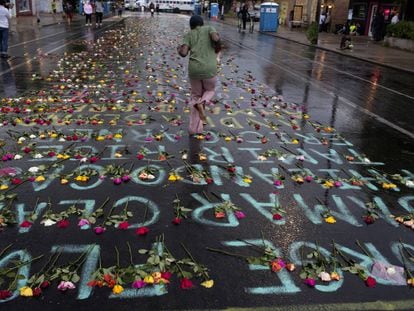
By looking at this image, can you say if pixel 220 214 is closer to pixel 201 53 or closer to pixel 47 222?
pixel 47 222

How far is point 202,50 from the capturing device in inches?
251

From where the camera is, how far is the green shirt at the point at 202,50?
636 cm

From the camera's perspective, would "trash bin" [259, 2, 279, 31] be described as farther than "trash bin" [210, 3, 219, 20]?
No

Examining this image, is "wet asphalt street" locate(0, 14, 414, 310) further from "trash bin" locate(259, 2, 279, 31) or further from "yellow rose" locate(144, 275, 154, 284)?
"trash bin" locate(259, 2, 279, 31)

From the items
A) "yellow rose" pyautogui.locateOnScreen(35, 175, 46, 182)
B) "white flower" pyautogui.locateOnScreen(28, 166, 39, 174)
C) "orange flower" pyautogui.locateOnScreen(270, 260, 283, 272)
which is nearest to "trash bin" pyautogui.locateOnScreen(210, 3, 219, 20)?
"white flower" pyautogui.locateOnScreen(28, 166, 39, 174)

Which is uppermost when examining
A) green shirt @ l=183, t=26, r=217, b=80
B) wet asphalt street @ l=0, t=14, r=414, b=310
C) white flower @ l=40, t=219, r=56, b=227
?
green shirt @ l=183, t=26, r=217, b=80

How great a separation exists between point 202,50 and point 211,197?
2.58 metres

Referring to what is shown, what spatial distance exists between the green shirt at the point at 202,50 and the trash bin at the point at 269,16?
30.7m

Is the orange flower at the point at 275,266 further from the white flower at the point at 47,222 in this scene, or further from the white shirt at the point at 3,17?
the white shirt at the point at 3,17

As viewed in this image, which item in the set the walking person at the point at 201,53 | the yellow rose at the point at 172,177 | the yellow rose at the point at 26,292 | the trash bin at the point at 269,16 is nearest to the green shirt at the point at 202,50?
the walking person at the point at 201,53

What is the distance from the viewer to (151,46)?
2019 cm

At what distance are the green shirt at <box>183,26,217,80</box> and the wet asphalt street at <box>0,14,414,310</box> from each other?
3.31ft

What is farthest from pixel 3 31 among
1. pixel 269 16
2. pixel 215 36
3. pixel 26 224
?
pixel 269 16

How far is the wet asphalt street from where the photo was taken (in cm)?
323
